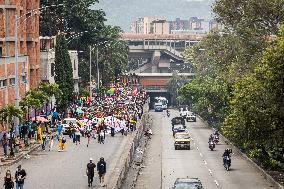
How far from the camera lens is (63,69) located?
334 ft

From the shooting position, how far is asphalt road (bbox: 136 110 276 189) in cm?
5294

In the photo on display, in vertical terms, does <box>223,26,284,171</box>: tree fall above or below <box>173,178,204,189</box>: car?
above

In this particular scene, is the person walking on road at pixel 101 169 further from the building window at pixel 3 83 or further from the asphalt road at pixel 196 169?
the building window at pixel 3 83

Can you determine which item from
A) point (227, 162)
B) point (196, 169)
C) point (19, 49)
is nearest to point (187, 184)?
point (227, 162)

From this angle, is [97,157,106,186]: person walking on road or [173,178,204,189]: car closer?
[173,178,204,189]: car

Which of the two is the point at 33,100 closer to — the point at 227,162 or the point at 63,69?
the point at 227,162

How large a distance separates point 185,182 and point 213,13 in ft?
128

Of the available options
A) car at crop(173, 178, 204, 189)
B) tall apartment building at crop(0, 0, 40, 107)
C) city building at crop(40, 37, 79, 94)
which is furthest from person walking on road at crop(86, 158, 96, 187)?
city building at crop(40, 37, 79, 94)

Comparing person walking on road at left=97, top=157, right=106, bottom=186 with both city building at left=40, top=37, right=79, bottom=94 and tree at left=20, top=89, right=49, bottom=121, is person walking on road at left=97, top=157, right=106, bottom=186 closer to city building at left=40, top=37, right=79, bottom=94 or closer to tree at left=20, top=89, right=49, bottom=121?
tree at left=20, top=89, right=49, bottom=121

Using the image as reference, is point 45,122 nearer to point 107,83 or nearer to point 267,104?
point 267,104

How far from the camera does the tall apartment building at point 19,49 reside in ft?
244

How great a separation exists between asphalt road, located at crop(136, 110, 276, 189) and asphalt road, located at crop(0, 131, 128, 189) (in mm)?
2816

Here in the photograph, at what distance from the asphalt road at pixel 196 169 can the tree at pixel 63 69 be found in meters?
16.3

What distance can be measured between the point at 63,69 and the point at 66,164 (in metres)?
46.5
